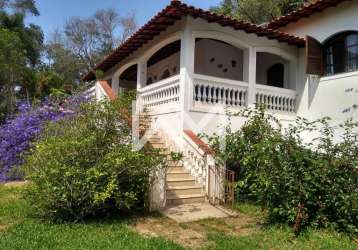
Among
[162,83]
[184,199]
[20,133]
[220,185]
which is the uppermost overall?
[162,83]

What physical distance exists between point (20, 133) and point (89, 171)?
649 cm

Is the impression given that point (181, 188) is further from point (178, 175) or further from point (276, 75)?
point (276, 75)

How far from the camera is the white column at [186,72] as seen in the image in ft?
32.1

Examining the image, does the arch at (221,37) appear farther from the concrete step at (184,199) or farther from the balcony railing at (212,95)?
the concrete step at (184,199)

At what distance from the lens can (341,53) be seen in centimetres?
1153

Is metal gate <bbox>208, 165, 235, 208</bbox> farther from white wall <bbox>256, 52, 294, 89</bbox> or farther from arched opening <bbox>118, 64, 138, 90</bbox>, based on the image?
arched opening <bbox>118, 64, 138, 90</bbox>

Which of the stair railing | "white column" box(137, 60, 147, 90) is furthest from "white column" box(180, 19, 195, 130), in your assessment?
"white column" box(137, 60, 147, 90)

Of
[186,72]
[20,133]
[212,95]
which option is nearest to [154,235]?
[186,72]

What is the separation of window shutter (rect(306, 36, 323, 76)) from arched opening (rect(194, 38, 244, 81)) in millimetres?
2962

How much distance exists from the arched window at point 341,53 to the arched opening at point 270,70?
1833mm

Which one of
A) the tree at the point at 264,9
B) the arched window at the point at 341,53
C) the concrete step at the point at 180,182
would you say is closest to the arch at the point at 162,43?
the concrete step at the point at 180,182

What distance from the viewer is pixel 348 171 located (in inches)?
242

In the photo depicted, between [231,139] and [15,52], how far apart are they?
13872 mm

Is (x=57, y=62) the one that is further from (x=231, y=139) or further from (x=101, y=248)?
(x=101, y=248)
